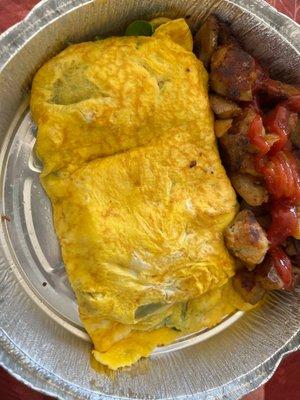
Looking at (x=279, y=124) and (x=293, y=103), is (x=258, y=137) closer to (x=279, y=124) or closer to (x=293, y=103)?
(x=279, y=124)

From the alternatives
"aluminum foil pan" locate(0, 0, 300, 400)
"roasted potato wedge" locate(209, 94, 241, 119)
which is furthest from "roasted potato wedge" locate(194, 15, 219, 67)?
"roasted potato wedge" locate(209, 94, 241, 119)

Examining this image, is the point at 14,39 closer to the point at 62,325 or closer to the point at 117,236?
the point at 117,236

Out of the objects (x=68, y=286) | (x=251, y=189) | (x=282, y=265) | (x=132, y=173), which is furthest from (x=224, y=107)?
(x=68, y=286)

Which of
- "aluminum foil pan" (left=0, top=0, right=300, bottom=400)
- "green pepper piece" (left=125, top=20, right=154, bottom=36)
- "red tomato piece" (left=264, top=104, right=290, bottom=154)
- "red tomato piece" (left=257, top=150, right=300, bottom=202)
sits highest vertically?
"red tomato piece" (left=264, top=104, right=290, bottom=154)

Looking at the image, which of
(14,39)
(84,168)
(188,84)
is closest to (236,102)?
(188,84)

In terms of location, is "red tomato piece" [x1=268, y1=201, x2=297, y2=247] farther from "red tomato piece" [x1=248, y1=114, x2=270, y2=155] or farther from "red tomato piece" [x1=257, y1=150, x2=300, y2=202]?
"red tomato piece" [x1=248, y1=114, x2=270, y2=155]

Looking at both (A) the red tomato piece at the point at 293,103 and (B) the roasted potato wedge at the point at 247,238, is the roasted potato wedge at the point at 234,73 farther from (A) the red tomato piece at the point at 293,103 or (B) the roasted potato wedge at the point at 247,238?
(B) the roasted potato wedge at the point at 247,238
